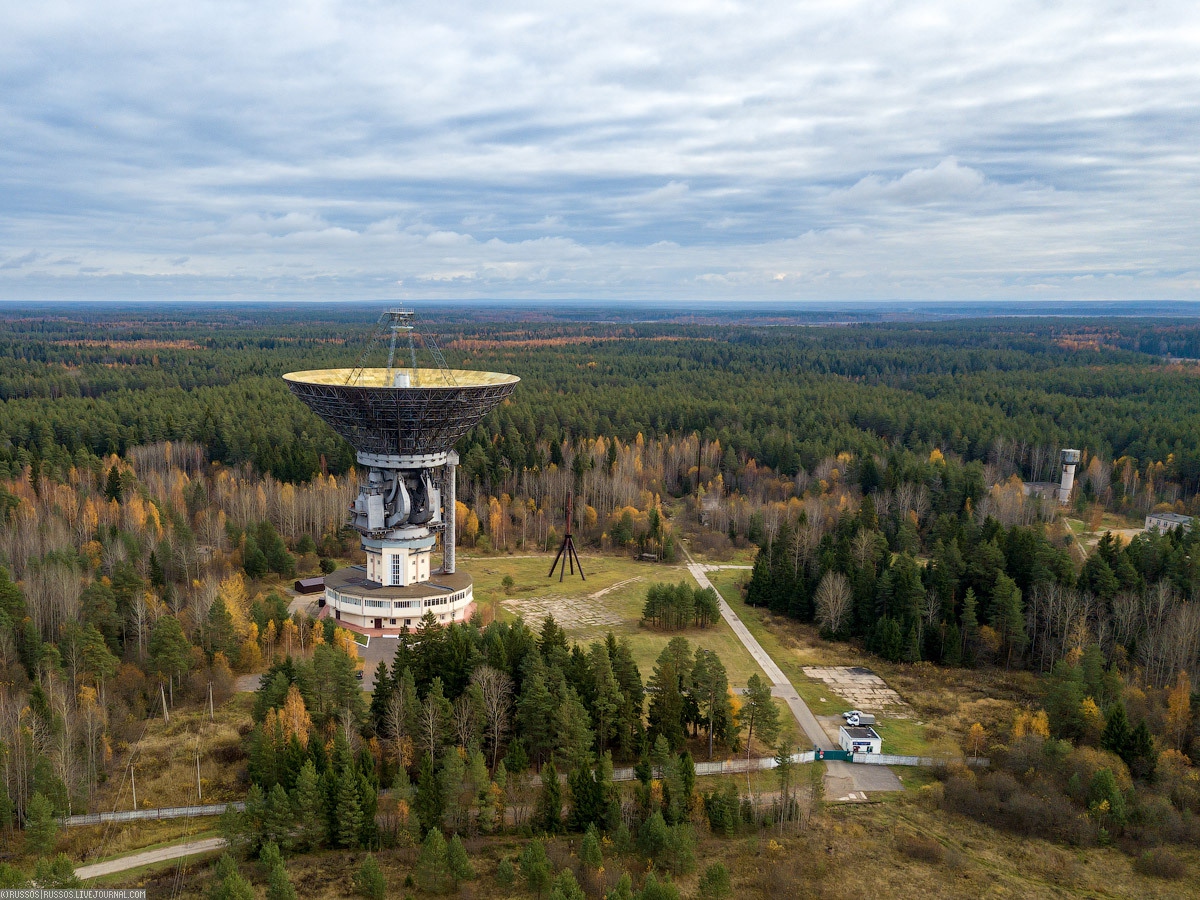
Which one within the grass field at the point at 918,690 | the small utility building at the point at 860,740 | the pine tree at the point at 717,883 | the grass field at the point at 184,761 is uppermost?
the pine tree at the point at 717,883

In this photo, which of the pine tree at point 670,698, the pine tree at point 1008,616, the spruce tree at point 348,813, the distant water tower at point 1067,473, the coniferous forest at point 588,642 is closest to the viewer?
the spruce tree at point 348,813

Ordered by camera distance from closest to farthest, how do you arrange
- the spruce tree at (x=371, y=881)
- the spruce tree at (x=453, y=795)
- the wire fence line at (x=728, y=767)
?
the spruce tree at (x=371, y=881) < the spruce tree at (x=453, y=795) < the wire fence line at (x=728, y=767)

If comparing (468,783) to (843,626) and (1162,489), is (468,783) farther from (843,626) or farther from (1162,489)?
(1162,489)

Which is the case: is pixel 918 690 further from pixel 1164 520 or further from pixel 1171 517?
pixel 1171 517

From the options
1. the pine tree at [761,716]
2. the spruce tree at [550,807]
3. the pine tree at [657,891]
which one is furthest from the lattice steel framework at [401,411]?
the pine tree at [657,891]

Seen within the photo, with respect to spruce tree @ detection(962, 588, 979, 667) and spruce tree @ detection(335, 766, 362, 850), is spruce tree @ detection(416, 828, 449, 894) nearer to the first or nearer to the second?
spruce tree @ detection(335, 766, 362, 850)

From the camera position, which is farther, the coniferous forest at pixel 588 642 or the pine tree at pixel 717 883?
the coniferous forest at pixel 588 642

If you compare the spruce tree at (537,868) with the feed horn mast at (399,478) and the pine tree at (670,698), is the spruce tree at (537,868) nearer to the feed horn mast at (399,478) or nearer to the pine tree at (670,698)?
the pine tree at (670,698)

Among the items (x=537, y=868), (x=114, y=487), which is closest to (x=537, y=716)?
(x=537, y=868)

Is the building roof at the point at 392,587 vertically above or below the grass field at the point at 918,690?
above
